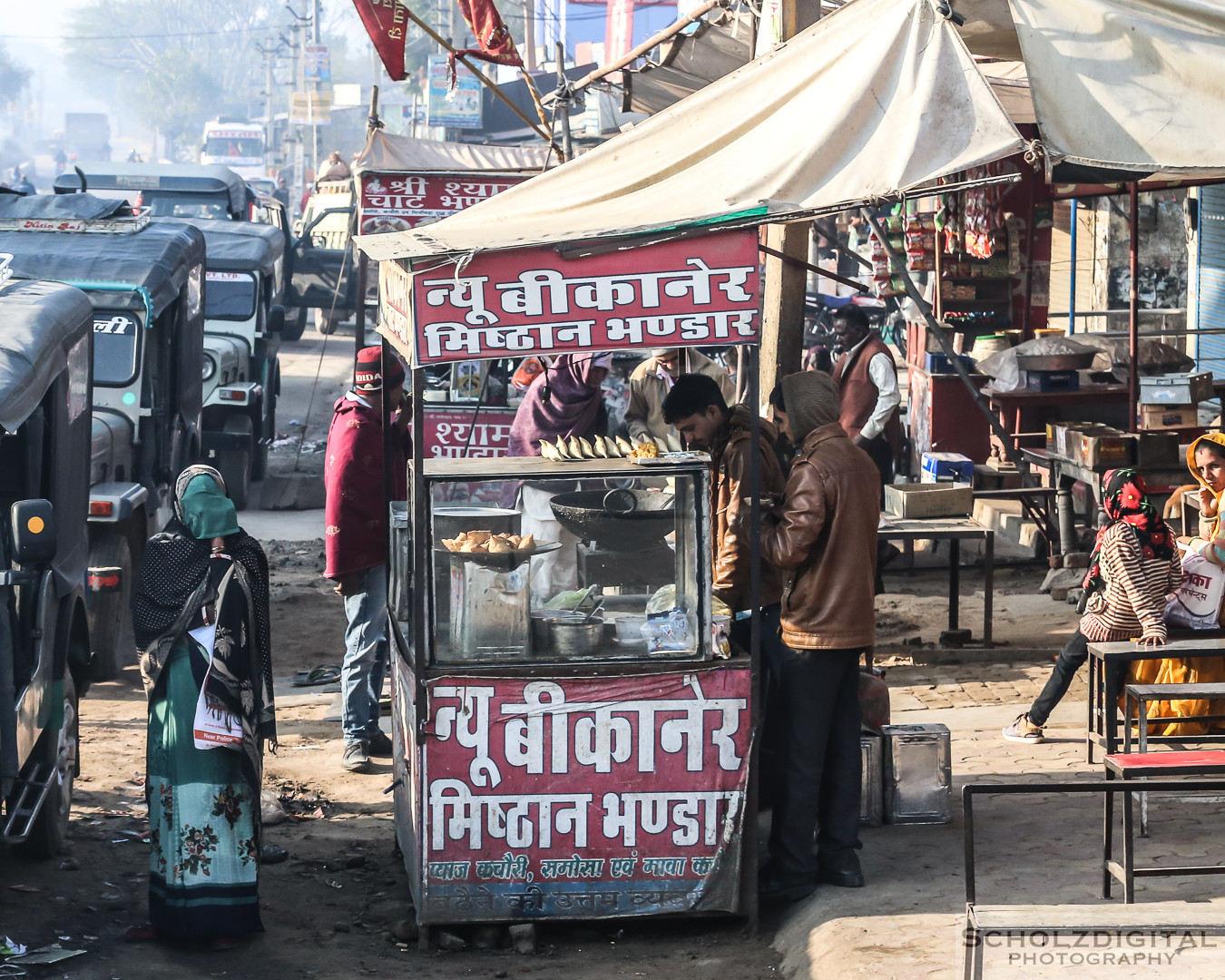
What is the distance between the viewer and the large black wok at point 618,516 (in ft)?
17.5

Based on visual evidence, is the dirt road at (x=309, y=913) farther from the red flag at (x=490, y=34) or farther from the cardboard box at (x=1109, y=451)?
the red flag at (x=490, y=34)

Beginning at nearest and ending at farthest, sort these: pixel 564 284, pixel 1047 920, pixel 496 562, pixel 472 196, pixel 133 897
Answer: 1. pixel 1047 920
2. pixel 564 284
3. pixel 496 562
4. pixel 133 897
5. pixel 472 196

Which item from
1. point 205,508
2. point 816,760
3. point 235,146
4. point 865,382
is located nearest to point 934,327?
point 865,382

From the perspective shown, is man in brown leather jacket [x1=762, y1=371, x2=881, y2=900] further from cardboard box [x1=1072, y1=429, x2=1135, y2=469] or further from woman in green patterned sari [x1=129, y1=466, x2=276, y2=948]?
cardboard box [x1=1072, y1=429, x2=1135, y2=469]

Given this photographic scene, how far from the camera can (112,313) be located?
9188 mm

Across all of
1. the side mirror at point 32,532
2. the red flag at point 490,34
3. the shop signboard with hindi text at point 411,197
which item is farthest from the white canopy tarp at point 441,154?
the side mirror at point 32,532

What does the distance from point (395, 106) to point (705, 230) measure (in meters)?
71.1

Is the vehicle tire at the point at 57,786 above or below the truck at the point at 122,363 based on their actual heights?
below

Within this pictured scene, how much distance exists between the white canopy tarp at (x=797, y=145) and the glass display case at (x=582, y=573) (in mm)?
839

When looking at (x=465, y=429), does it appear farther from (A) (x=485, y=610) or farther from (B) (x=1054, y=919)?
(B) (x=1054, y=919)

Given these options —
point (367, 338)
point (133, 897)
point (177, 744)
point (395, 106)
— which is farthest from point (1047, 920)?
point (395, 106)

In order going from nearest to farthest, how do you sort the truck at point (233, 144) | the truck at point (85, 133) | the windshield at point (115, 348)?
1. the windshield at point (115, 348)
2. the truck at point (233, 144)
3. the truck at point (85, 133)

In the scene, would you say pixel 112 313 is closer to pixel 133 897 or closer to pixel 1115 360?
pixel 133 897

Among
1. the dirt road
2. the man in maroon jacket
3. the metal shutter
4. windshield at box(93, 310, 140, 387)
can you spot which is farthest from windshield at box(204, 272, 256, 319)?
the metal shutter
